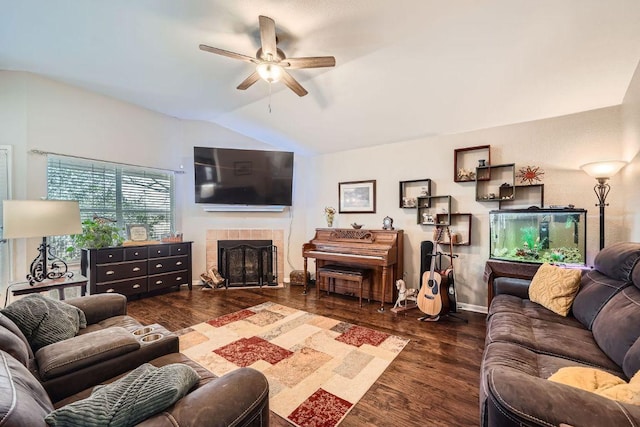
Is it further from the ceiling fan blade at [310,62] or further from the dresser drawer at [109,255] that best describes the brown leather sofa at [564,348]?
the dresser drawer at [109,255]

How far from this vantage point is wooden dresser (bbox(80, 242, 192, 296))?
3488mm

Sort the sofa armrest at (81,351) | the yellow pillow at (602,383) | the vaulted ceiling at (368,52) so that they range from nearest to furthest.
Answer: the yellow pillow at (602,383) → the sofa armrest at (81,351) → the vaulted ceiling at (368,52)

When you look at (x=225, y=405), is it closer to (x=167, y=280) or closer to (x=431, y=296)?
(x=431, y=296)

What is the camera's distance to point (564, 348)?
160cm

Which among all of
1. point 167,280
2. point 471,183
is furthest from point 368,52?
point 167,280

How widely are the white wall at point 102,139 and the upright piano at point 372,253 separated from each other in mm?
1072

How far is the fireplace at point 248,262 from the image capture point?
478 cm

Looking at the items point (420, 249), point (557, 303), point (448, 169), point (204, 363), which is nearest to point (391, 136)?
point (448, 169)

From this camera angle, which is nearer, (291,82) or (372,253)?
(291,82)

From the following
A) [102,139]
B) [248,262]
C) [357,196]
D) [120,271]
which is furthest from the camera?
[248,262]

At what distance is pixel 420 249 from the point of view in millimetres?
3871

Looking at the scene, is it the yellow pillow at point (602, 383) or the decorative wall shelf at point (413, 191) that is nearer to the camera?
the yellow pillow at point (602, 383)

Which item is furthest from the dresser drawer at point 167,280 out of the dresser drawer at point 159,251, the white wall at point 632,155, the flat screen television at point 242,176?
the white wall at point 632,155

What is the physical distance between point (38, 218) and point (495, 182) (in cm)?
492
